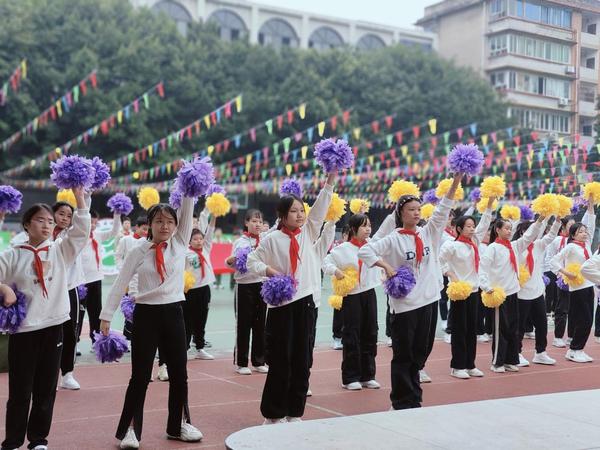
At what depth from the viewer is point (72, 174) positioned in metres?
4.94

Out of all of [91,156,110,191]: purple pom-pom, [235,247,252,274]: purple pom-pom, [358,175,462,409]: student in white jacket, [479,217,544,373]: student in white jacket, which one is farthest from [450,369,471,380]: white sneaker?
[91,156,110,191]: purple pom-pom

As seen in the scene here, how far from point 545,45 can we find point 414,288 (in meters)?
9.61

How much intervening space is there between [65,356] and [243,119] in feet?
82.4

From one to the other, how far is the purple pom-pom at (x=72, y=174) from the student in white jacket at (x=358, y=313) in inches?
115

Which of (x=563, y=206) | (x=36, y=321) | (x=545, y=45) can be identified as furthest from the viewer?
(x=545, y=45)

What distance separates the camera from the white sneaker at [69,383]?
697cm

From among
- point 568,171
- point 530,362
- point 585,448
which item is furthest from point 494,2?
point 585,448

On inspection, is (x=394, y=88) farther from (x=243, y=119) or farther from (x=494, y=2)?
(x=494, y=2)

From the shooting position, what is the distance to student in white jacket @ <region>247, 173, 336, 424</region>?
540 cm

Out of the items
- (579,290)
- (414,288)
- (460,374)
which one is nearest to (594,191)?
(579,290)

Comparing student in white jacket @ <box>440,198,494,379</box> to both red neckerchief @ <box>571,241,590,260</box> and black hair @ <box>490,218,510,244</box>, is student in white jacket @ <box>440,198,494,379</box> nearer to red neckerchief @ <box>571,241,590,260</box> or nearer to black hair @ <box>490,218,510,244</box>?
black hair @ <box>490,218,510,244</box>

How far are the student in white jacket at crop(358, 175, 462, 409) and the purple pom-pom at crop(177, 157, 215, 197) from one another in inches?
59.4

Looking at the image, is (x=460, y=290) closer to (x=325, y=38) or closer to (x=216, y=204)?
(x=216, y=204)

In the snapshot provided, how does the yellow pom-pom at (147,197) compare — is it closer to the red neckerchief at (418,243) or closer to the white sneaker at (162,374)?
the white sneaker at (162,374)
